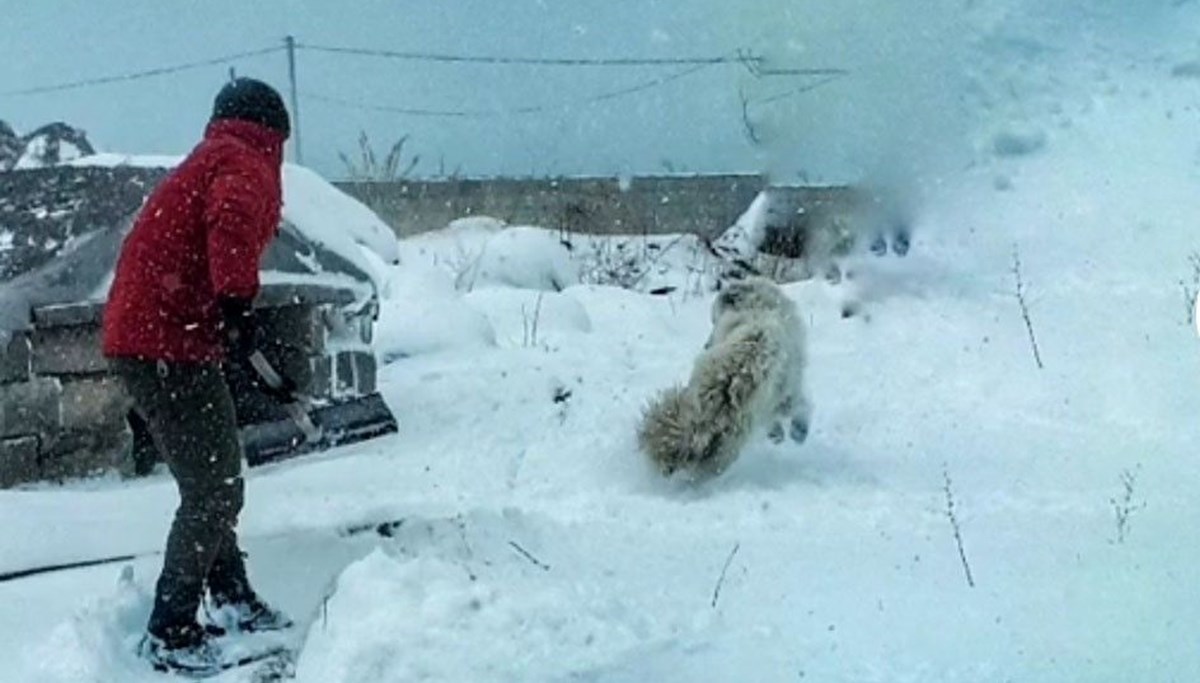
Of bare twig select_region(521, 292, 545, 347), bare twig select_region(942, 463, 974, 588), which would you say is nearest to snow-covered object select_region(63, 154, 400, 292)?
bare twig select_region(521, 292, 545, 347)

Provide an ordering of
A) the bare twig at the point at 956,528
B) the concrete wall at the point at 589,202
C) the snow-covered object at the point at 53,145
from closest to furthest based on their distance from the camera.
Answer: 1. the bare twig at the point at 956,528
2. the snow-covered object at the point at 53,145
3. the concrete wall at the point at 589,202

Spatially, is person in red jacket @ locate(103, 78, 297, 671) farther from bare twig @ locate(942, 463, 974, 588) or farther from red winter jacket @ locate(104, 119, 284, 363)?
bare twig @ locate(942, 463, 974, 588)

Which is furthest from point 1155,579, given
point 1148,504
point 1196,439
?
point 1196,439

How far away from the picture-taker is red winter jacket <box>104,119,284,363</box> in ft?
12.3

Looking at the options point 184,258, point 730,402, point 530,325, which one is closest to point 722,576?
point 730,402

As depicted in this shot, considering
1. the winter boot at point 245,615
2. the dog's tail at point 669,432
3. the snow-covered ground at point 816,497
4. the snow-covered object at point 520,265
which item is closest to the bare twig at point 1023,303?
the snow-covered ground at point 816,497

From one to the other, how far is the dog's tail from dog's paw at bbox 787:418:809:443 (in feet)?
2.61

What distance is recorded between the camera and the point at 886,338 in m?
8.05

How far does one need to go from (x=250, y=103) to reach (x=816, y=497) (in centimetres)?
281

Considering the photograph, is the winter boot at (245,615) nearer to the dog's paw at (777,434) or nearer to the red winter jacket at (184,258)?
the red winter jacket at (184,258)

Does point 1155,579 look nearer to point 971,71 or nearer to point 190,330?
point 190,330

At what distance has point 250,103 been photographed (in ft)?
12.6

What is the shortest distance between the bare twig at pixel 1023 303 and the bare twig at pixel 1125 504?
75.5 inches

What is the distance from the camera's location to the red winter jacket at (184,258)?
3744mm
